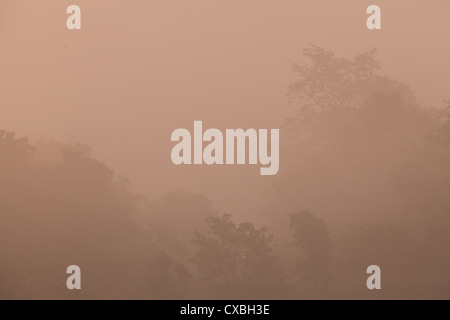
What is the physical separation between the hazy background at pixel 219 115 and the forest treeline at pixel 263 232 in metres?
0.11

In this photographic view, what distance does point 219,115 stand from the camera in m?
78.0

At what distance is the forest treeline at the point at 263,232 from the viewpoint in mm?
23578

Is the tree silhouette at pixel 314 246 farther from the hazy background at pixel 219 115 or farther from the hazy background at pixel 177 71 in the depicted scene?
the hazy background at pixel 177 71

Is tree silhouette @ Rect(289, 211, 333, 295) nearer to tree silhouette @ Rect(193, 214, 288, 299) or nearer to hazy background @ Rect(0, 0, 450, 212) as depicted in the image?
tree silhouette @ Rect(193, 214, 288, 299)

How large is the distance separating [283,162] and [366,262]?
518 inches

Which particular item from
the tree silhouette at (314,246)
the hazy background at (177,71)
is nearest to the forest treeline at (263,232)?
the tree silhouette at (314,246)

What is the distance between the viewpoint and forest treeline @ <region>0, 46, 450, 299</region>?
23.6 m

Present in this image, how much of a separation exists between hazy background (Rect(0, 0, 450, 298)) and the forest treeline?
→ 0.37 feet

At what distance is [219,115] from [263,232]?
177 ft

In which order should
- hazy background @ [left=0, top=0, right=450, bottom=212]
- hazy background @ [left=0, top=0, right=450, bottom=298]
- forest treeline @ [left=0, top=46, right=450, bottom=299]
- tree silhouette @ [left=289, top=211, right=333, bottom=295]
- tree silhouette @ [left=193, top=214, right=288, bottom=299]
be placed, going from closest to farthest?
forest treeline @ [left=0, top=46, right=450, bottom=299] → tree silhouette @ [left=193, top=214, right=288, bottom=299] → tree silhouette @ [left=289, top=211, right=333, bottom=295] → hazy background @ [left=0, top=0, right=450, bottom=298] → hazy background @ [left=0, top=0, right=450, bottom=212]

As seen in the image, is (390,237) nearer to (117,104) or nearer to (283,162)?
(283,162)

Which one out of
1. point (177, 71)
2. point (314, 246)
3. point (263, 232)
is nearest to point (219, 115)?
point (177, 71)

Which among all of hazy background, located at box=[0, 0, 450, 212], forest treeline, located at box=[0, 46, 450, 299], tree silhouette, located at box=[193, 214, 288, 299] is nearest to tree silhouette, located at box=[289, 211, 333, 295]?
forest treeline, located at box=[0, 46, 450, 299]

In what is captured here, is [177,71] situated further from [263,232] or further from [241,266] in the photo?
[241,266]
